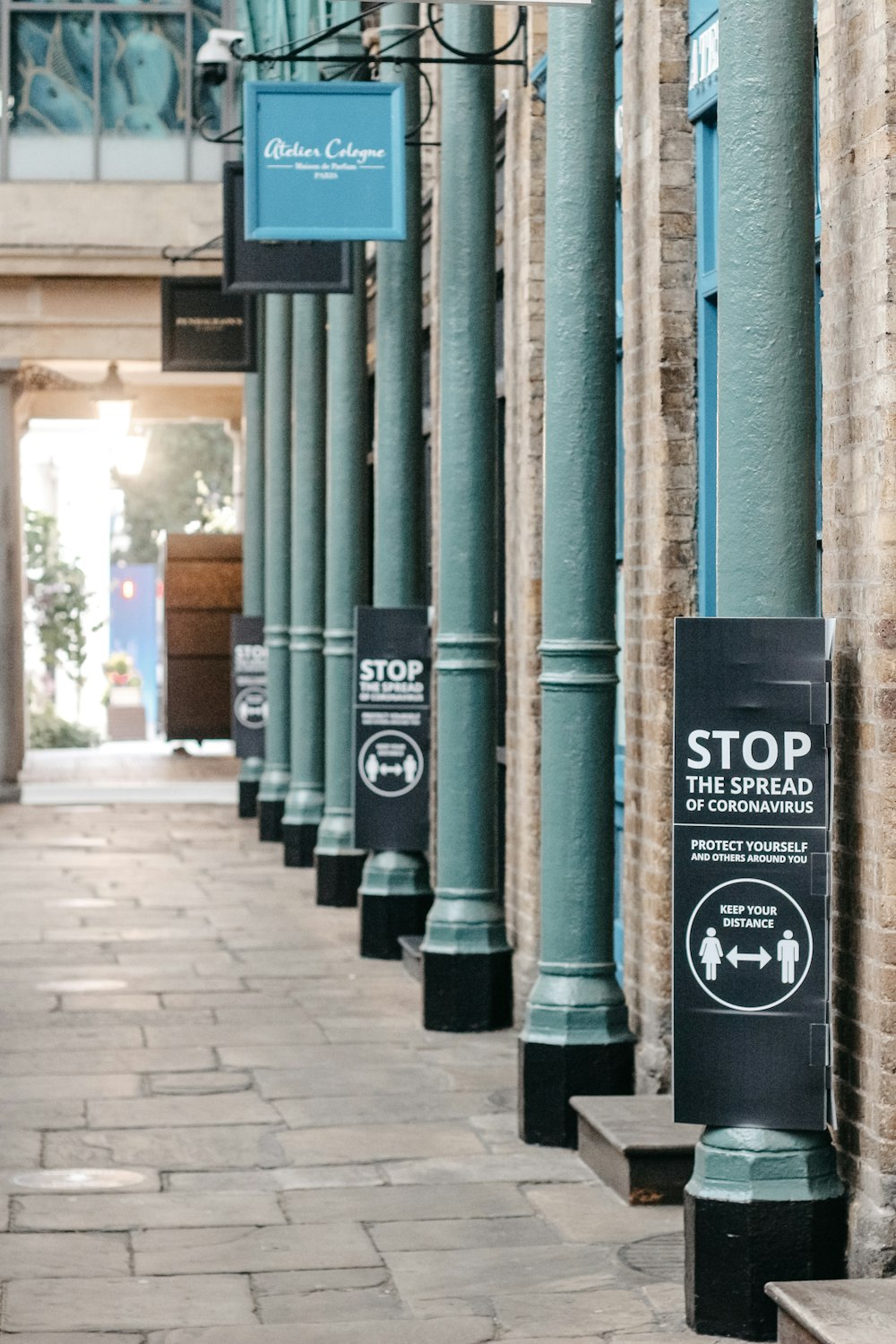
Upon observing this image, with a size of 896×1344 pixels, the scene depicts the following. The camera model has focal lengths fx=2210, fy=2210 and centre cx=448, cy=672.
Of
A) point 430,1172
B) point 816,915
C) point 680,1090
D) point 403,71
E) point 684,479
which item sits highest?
point 403,71

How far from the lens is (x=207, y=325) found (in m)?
19.1

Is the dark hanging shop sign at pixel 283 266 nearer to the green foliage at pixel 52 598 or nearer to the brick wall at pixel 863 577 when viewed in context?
the brick wall at pixel 863 577

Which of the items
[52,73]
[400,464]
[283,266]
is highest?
[52,73]

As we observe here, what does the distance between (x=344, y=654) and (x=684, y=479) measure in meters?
6.31

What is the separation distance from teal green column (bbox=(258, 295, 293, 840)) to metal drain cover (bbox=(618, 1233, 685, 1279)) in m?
12.3

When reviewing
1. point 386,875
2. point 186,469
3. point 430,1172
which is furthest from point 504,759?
point 186,469

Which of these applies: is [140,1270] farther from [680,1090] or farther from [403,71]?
[403,71]

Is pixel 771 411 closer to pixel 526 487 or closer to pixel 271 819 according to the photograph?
pixel 526 487

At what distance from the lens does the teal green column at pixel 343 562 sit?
1348 cm

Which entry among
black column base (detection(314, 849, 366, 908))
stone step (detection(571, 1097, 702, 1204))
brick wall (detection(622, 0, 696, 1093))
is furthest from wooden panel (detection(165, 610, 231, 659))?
stone step (detection(571, 1097, 702, 1204))

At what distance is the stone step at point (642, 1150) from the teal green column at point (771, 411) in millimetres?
1068

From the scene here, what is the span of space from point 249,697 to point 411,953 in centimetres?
942

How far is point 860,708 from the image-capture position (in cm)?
566

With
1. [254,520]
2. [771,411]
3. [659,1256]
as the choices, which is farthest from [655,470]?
[254,520]
